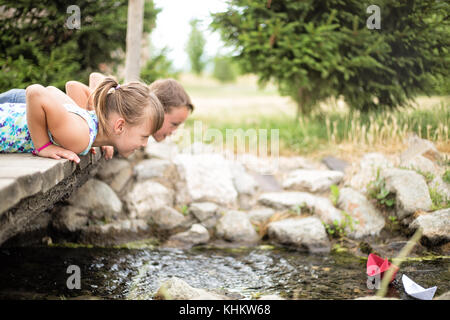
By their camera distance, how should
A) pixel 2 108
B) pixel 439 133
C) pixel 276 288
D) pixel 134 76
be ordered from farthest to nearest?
1. pixel 134 76
2. pixel 439 133
3. pixel 276 288
4. pixel 2 108

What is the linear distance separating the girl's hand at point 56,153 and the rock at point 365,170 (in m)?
3.23

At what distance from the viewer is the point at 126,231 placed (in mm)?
4445

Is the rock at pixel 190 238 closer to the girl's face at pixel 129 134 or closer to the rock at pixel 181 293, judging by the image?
the rock at pixel 181 293

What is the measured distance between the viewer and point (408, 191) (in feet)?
13.8

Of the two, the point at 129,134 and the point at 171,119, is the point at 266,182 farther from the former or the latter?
the point at 129,134

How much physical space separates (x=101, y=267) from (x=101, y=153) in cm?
103

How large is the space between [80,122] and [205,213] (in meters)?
2.17

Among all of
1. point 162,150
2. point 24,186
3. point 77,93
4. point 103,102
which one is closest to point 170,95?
point 77,93

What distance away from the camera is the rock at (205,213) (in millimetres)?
4668

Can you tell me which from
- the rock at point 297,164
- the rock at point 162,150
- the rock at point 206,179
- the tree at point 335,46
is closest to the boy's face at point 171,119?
the rock at point 206,179

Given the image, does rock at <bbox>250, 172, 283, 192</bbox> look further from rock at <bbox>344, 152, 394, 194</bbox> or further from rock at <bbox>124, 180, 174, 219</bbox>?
rock at <bbox>124, 180, 174, 219</bbox>

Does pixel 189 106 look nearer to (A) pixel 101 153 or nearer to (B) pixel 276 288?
(A) pixel 101 153

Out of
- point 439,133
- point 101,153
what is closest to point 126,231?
point 101,153

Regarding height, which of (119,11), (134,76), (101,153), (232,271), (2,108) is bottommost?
(232,271)
